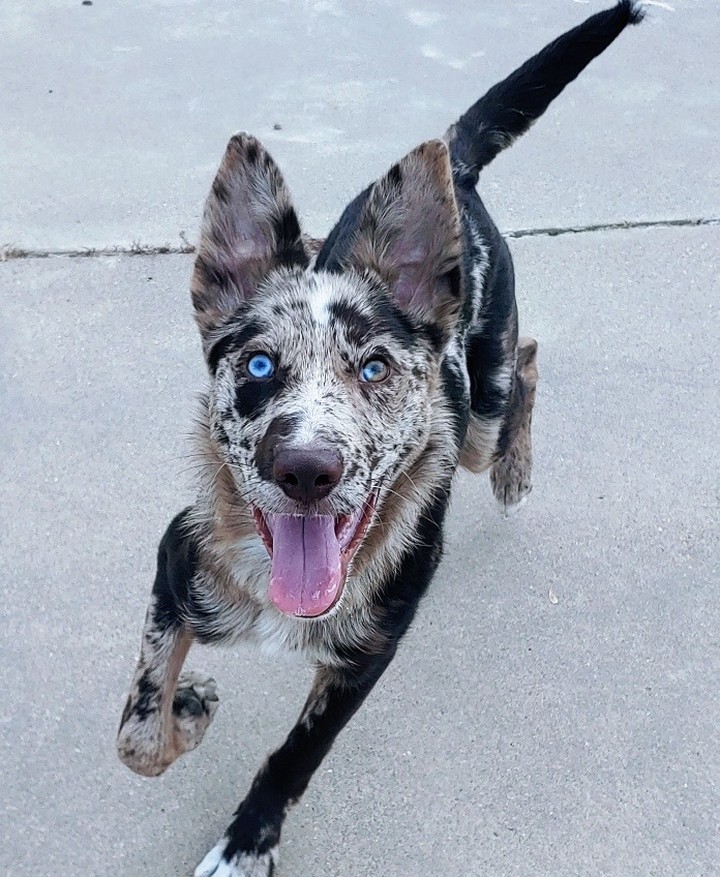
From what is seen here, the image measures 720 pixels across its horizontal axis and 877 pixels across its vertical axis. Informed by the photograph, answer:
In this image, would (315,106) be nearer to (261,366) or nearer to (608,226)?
(608,226)

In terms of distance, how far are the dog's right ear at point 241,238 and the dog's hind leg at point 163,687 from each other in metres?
0.57

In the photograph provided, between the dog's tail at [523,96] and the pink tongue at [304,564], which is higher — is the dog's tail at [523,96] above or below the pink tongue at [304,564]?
above

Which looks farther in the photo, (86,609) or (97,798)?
(86,609)

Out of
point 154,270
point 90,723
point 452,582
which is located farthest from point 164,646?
point 154,270

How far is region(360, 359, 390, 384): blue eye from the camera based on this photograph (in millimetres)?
2674

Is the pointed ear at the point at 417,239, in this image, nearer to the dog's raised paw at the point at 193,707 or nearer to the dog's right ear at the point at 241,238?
the dog's right ear at the point at 241,238

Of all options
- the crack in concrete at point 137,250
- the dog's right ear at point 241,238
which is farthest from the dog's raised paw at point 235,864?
the crack in concrete at point 137,250

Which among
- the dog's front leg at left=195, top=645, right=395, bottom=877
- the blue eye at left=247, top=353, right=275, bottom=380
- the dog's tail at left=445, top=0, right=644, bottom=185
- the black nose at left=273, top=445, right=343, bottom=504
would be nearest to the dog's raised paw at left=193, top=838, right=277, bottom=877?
the dog's front leg at left=195, top=645, right=395, bottom=877

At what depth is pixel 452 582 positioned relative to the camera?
11.9 ft

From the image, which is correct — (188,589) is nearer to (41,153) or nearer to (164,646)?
(164,646)

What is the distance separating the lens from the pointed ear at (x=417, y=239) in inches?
107

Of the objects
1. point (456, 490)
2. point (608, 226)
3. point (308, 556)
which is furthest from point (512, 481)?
point (608, 226)

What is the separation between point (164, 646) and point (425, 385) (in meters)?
0.92

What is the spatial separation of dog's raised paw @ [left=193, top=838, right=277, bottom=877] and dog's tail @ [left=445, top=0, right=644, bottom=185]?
2073 mm
